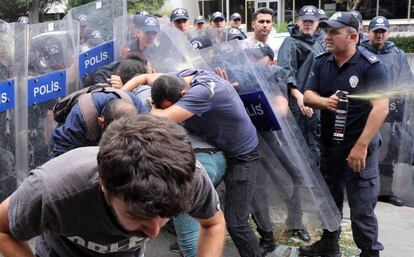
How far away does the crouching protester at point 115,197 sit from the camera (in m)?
1.33

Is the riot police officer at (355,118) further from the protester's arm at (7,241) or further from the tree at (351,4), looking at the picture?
the tree at (351,4)

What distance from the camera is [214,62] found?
4.01m

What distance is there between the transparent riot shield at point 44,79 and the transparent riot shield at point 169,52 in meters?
0.65

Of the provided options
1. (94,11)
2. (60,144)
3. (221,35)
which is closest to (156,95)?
(60,144)

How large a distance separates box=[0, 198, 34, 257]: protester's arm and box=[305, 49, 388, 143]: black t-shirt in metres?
2.42

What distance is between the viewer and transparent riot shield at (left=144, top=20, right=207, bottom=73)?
415 centimetres

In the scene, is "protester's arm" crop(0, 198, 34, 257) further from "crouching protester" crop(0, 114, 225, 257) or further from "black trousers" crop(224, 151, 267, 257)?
"black trousers" crop(224, 151, 267, 257)

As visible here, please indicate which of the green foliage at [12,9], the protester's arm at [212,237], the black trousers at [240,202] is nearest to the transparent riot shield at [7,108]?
the black trousers at [240,202]

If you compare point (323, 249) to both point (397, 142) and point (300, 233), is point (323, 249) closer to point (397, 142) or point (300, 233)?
point (300, 233)

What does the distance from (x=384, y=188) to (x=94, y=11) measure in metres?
3.15

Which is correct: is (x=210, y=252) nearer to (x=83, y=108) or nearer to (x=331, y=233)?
(x=83, y=108)

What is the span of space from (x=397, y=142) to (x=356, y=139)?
173 cm

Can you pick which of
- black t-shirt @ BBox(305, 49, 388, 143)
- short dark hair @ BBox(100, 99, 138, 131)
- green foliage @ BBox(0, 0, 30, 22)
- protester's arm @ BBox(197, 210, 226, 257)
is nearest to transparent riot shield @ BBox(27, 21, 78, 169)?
short dark hair @ BBox(100, 99, 138, 131)

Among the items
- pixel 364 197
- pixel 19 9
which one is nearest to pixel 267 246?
pixel 364 197
